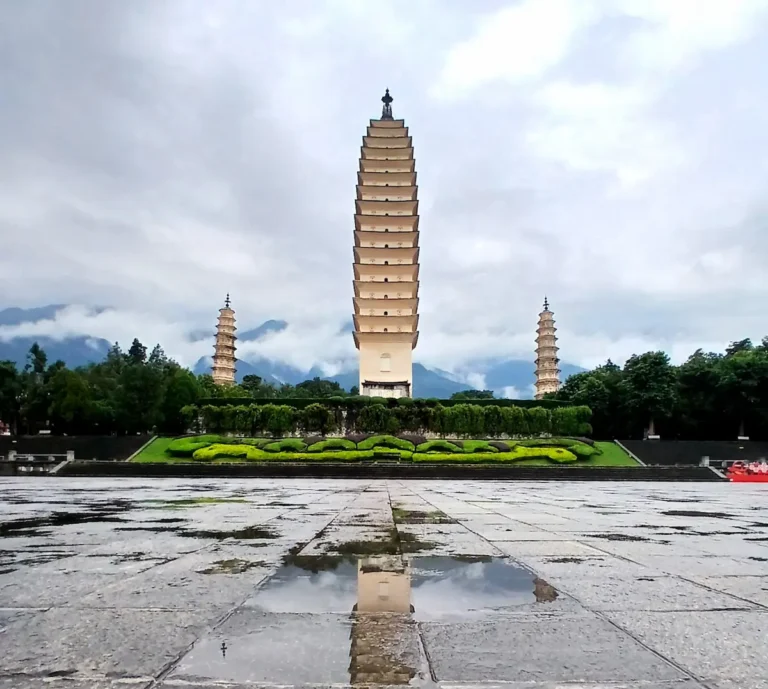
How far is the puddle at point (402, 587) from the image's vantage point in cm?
219

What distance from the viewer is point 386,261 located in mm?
46781

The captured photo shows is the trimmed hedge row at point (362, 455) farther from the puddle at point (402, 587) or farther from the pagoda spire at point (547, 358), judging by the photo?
the pagoda spire at point (547, 358)

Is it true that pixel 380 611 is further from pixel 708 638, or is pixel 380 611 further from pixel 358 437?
pixel 358 437

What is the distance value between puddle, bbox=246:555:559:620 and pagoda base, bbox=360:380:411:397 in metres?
41.2

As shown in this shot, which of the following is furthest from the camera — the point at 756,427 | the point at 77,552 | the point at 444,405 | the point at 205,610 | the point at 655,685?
the point at 756,427

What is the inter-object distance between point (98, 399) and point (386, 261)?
2329 cm

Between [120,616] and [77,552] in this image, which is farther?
[77,552]

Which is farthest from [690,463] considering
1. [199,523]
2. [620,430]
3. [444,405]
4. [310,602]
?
[310,602]

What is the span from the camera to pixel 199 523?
5.31 meters

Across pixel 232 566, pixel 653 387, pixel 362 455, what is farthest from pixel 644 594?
pixel 653 387

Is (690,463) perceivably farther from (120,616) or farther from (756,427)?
(120,616)

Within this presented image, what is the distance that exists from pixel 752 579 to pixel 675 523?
3.22 m

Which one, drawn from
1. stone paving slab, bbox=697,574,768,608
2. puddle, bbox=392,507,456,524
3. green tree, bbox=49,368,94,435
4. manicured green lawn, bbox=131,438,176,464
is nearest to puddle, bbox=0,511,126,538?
puddle, bbox=392,507,456,524

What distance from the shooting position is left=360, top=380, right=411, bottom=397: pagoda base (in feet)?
146
